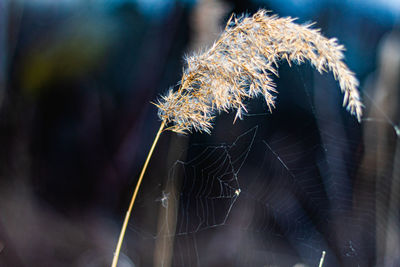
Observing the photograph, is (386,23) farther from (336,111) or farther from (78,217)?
(78,217)

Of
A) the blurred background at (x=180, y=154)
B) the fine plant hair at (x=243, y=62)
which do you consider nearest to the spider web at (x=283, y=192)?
the blurred background at (x=180, y=154)

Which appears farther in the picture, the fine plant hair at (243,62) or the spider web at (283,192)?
the spider web at (283,192)

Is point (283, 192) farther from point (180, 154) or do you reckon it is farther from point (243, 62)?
point (243, 62)

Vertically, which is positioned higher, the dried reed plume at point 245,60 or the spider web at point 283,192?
the dried reed plume at point 245,60

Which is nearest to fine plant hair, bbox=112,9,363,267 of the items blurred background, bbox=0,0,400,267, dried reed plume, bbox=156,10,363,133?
dried reed plume, bbox=156,10,363,133

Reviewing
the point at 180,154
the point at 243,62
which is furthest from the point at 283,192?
the point at 243,62

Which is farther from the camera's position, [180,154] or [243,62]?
[180,154]

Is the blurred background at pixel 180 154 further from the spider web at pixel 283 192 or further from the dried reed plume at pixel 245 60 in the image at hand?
the dried reed plume at pixel 245 60
